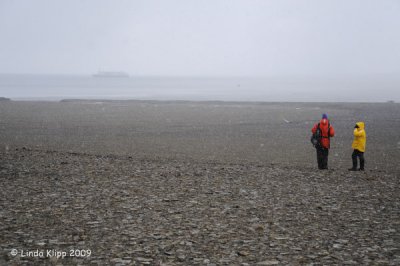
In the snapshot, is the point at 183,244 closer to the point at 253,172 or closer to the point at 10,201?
the point at 10,201

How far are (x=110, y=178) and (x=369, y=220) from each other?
7519 millimetres

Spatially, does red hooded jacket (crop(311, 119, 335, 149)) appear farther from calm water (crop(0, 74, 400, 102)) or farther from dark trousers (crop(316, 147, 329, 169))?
calm water (crop(0, 74, 400, 102))

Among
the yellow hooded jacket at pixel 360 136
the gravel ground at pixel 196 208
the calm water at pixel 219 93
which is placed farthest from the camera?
the calm water at pixel 219 93

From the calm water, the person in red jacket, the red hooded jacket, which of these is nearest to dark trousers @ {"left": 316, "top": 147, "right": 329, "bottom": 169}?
the person in red jacket

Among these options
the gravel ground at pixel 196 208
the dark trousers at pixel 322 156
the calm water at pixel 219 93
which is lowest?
the gravel ground at pixel 196 208

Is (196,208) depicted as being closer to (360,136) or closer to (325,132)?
(325,132)

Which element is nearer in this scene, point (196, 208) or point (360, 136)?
point (196, 208)

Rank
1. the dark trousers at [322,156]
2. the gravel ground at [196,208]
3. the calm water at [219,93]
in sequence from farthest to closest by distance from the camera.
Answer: the calm water at [219,93], the dark trousers at [322,156], the gravel ground at [196,208]

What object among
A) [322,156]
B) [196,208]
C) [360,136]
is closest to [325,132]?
[322,156]

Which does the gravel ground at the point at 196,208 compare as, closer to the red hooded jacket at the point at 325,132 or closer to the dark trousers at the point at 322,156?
Result: the dark trousers at the point at 322,156

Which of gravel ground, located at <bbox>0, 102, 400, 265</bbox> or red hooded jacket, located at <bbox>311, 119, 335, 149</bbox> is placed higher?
red hooded jacket, located at <bbox>311, 119, 335, 149</bbox>

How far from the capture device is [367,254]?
7504 mm

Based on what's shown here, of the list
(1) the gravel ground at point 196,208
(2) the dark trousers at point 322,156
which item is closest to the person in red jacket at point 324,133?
(2) the dark trousers at point 322,156

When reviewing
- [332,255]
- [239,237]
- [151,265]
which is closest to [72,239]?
[151,265]
